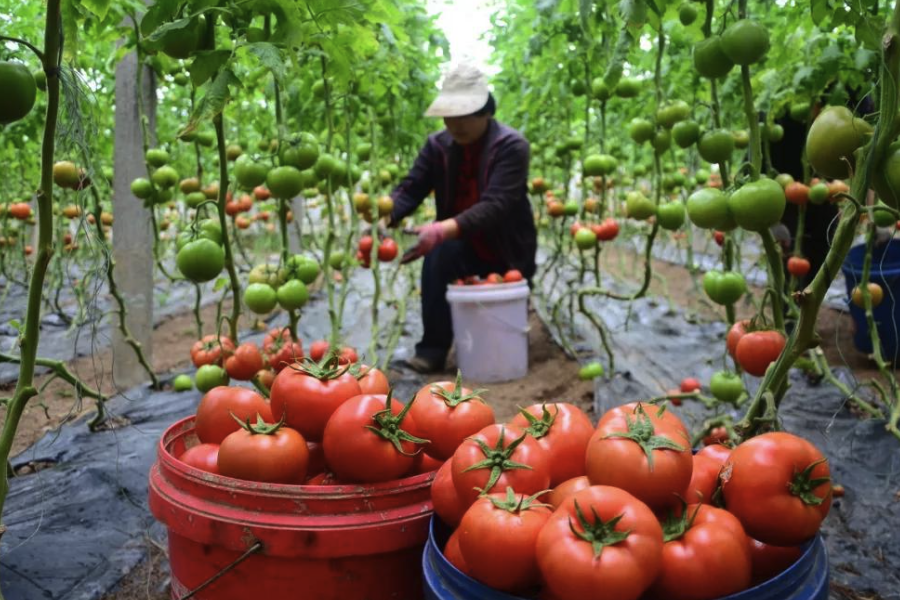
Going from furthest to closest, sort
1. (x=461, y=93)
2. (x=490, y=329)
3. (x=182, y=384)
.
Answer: (x=490, y=329), (x=461, y=93), (x=182, y=384)

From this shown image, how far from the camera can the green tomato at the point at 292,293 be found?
2361mm

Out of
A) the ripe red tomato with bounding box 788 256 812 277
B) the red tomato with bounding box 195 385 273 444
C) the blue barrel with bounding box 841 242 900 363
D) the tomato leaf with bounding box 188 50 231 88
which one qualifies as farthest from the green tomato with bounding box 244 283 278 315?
the blue barrel with bounding box 841 242 900 363

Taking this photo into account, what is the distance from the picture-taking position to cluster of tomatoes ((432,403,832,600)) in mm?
909

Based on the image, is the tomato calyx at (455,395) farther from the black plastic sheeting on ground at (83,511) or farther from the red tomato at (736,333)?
the red tomato at (736,333)

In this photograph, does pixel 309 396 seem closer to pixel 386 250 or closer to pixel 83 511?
pixel 83 511

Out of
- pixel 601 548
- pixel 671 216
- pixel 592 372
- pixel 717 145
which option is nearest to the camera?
pixel 601 548

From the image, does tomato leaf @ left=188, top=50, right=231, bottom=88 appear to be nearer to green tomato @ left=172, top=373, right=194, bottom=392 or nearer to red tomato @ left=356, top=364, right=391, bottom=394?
red tomato @ left=356, top=364, right=391, bottom=394

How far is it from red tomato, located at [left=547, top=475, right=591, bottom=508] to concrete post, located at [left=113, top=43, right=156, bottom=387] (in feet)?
8.72

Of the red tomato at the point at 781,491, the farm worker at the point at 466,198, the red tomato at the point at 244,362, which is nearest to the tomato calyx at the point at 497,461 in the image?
the red tomato at the point at 781,491

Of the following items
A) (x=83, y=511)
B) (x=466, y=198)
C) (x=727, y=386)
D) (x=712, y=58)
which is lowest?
(x=83, y=511)

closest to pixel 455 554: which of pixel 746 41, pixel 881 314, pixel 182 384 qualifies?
pixel 746 41

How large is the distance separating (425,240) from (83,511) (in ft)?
6.62

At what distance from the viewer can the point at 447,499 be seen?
3.78 feet

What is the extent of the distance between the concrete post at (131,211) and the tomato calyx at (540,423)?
257cm
